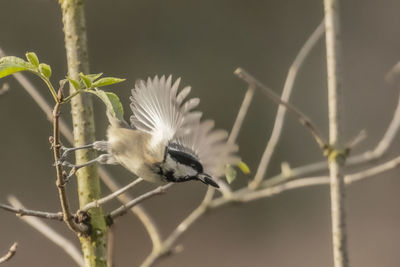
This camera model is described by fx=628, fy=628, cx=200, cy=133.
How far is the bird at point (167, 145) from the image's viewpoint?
94 centimetres

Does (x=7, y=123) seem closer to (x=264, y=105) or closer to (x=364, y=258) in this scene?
(x=264, y=105)

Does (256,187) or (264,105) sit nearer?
(256,187)

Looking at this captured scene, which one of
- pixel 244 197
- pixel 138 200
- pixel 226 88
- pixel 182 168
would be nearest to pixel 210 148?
pixel 182 168

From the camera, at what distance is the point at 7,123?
4406 mm

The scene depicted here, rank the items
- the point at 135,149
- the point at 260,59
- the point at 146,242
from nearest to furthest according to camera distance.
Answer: the point at 135,149
the point at 146,242
the point at 260,59

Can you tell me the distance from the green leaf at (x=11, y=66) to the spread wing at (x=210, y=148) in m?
0.30

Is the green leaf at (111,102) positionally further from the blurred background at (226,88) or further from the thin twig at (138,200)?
the blurred background at (226,88)

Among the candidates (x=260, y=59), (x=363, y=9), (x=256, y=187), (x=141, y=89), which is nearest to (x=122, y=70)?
(x=260, y=59)

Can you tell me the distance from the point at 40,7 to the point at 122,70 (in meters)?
0.73

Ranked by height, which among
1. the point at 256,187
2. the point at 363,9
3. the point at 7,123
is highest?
the point at 363,9

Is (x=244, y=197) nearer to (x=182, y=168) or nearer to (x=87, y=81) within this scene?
(x=182, y=168)

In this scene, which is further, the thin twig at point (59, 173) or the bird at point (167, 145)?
the bird at point (167, 145)

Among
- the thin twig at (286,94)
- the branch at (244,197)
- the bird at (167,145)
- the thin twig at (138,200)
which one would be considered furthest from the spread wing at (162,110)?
the thin twig at (286,94)

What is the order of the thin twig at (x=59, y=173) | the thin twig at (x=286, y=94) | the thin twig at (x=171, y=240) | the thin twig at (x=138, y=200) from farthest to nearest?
the thin twig at (x=286, y=94)
the thin twig at (x=171, y=240)
the thin twig at (x=138, y=200)
the thin twig at (x=59, y=173)
